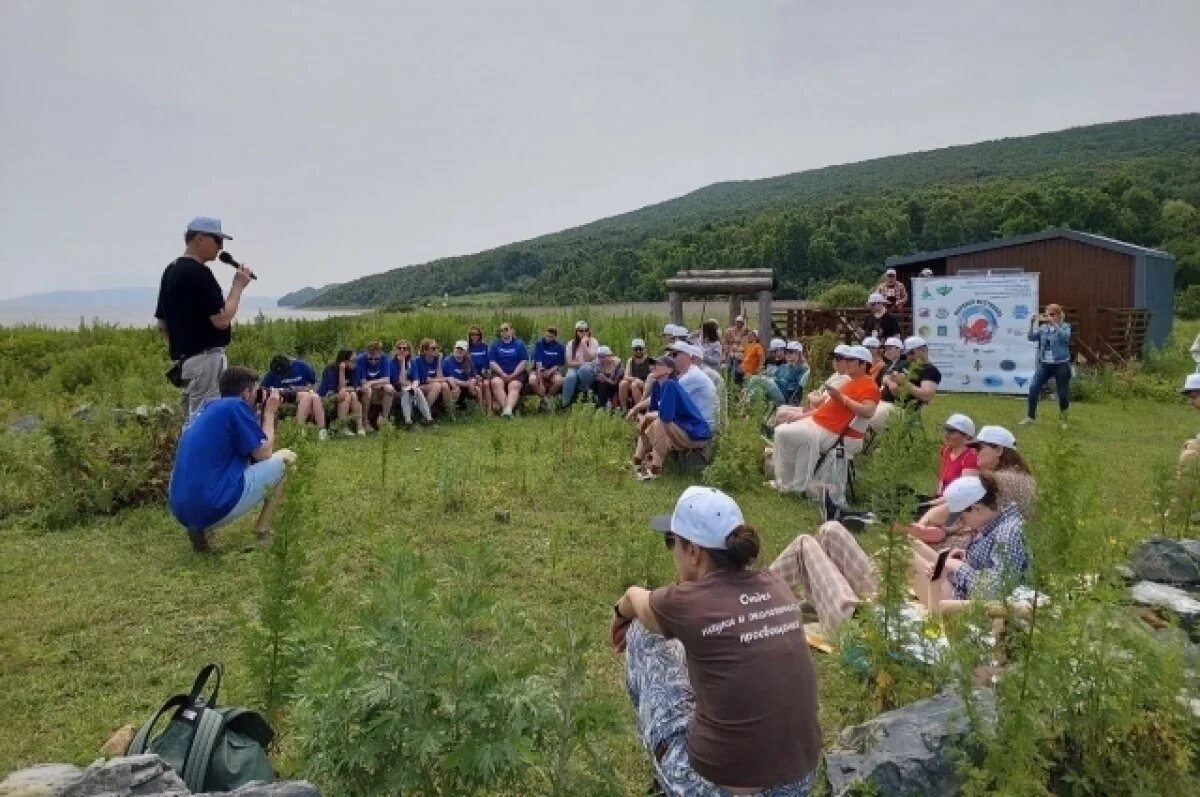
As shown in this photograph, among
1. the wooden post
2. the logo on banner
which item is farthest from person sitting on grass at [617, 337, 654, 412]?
the logo on banner

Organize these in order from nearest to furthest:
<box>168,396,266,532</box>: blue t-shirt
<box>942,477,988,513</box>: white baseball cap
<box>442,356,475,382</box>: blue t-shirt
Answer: <box>942,477,988,513</box>: white baseball cap → <box>168,396,266,532</box>: blue t-shirt → <box>442,356,475,382</box>: blue t-shirt

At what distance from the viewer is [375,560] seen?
18.4 feet

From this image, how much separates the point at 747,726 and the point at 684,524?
653 millimetres

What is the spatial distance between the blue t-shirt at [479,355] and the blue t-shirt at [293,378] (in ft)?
7.43

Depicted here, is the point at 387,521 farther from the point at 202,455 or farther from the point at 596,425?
the point at 596,425

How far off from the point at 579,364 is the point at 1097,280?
41.6 ft

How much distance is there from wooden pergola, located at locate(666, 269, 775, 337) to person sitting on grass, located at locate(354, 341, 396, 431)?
596 cm

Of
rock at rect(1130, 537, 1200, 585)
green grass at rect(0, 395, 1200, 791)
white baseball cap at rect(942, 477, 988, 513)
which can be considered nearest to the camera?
green grass at rect(0, 395, 1200, 791)

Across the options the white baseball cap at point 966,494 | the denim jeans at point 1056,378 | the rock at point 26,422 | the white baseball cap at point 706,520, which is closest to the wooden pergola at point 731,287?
the denim jeans at point 1056,378

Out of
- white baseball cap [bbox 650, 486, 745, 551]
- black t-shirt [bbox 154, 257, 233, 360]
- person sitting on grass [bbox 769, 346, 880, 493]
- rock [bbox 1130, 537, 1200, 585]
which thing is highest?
black t-shirt [bbox 154, 257, 233, 360]

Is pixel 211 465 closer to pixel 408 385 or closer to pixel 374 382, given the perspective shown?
pixel 374 382

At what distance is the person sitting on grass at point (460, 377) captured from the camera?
12164mm

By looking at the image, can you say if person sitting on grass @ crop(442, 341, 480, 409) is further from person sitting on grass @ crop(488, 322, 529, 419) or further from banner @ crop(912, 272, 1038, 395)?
banner @ crop(912, 272, 1038, 395)

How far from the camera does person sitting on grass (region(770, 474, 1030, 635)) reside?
170 inches
